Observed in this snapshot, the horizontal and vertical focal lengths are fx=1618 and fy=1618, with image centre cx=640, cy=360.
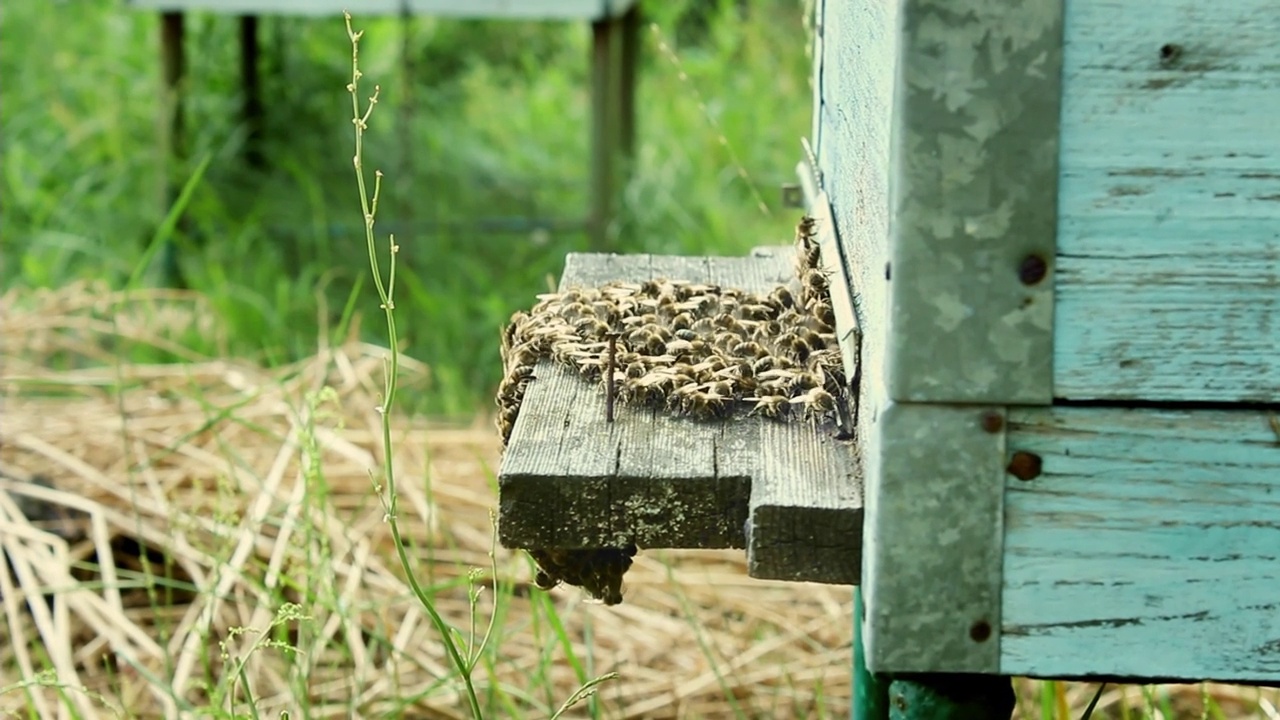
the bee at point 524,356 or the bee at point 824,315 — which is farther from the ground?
the bee at point 824,315

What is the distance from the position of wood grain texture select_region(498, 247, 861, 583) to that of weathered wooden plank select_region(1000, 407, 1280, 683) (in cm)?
17

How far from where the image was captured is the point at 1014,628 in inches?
56.4

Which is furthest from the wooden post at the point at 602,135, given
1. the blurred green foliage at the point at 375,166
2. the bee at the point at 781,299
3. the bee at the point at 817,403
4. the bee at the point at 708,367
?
the bee at the point at 817,403

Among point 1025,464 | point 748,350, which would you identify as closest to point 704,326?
point 748,350

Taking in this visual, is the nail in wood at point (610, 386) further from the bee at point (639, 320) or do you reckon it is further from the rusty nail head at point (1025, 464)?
the rusty nail head at point (1025, 464)

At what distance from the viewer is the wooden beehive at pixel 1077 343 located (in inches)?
52.2

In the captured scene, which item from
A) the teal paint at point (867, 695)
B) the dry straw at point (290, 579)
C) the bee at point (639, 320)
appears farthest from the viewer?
the dry straw at point (290, 579)

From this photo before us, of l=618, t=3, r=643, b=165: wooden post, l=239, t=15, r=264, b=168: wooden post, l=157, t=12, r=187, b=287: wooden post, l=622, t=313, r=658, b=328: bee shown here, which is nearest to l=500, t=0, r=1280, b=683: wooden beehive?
l=622, t=313, r=658, b=328: bee

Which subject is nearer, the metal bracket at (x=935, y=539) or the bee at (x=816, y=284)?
the metal bracket at (x=935, y=539)

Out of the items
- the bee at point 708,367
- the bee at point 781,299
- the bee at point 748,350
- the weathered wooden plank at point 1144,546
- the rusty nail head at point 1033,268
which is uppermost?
the rusty nail head at point 1033,268

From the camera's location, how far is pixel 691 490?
1.52m

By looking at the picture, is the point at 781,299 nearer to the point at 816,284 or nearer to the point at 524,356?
the point at 816,284

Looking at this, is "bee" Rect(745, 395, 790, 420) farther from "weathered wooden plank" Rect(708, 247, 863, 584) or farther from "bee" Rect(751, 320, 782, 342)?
"bee" Rect(751, 320, 782, 342)

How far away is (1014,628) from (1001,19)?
0.53 meters
